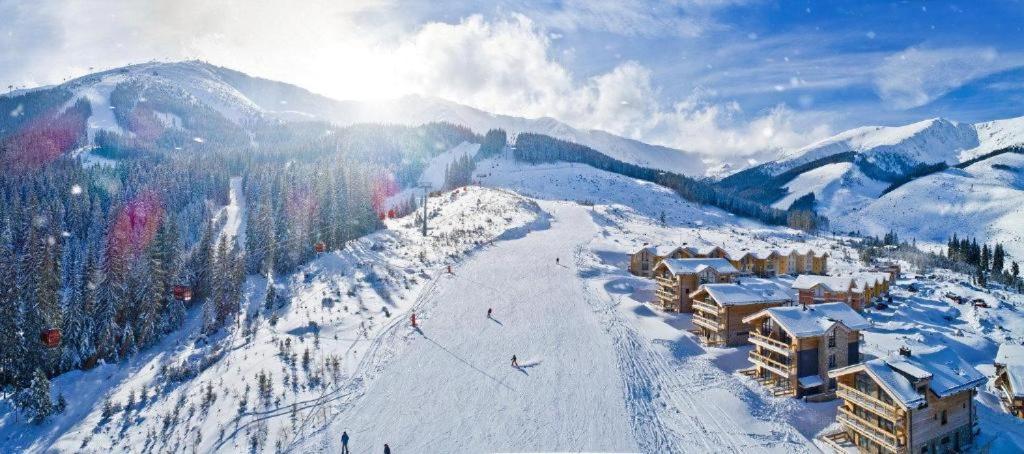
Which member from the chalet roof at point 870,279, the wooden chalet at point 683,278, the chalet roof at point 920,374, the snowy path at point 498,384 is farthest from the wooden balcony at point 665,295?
the chalet roof at point 870,279

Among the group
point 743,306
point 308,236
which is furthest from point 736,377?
point 308,236

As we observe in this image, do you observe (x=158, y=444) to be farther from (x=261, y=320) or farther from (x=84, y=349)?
(x=84, y=349)

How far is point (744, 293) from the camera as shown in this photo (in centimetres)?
3750

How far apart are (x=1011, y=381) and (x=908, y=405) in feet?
61.5

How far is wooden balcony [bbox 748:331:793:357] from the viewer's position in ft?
96.8

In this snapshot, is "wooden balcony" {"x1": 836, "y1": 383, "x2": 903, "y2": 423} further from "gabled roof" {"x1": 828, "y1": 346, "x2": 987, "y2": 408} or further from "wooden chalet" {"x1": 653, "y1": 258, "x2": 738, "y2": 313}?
"wooden chalet" {"x1": 653, "y1": 258, "x2": 738, "y2": 313}

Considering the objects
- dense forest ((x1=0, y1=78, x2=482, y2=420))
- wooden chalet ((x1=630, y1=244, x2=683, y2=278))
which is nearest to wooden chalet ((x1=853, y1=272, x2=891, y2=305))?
wooden chalet ((x1=630, y1=244, x2=683, y2=278))

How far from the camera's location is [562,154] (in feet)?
643

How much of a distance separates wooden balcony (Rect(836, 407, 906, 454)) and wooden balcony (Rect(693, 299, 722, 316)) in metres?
11.5

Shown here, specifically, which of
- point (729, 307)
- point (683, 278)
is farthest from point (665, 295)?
point (729, 307)

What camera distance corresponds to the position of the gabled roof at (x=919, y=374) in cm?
2280

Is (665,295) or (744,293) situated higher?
(744,293)

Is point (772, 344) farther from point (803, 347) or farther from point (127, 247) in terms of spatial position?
point (127, 247)

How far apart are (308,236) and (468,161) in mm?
103151
